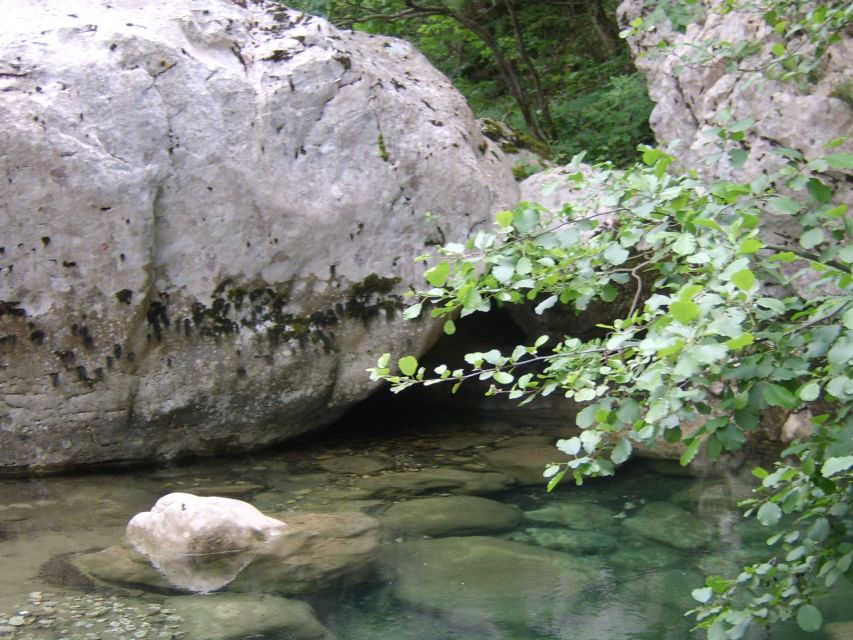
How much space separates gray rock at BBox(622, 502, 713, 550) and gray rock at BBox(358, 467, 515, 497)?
84 centimetres

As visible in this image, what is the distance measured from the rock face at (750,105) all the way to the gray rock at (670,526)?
1907 mm

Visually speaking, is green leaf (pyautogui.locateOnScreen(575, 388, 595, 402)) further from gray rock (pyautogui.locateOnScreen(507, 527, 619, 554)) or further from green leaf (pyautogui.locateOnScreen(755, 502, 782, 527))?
gray rock (pyautogui.locateOnScreen(507, 527, 619, 554))

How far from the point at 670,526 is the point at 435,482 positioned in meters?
1.39

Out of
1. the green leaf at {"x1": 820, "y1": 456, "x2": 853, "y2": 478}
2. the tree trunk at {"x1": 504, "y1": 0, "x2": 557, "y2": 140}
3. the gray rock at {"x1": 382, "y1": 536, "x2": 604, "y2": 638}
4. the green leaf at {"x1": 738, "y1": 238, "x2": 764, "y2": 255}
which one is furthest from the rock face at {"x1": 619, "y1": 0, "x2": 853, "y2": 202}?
the green leaf at {"x1": 820, "y1": 456, "x2": 853, "y2": 478}

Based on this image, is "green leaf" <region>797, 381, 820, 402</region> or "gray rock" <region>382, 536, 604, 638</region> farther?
"gray rock" <region>382, 536, 604, 638</region>

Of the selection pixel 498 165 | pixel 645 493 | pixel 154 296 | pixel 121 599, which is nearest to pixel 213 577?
pixel 121 599

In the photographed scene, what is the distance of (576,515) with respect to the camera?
528 cm

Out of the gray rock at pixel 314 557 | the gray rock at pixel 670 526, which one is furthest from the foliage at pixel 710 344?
the gray rock at pixel 670 526

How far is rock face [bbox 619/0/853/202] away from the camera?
18.2 ft

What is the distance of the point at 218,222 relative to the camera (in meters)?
5.94

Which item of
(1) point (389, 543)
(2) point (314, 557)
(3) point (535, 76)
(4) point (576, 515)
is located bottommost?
(4) point (576, 515)

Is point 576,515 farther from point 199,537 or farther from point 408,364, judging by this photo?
point 408,364

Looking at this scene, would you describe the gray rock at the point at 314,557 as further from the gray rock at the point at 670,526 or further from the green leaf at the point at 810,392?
the green leaf at the point at 810,392

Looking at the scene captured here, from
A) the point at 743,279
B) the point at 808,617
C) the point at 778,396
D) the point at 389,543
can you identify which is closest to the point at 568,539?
the point at 389,543
